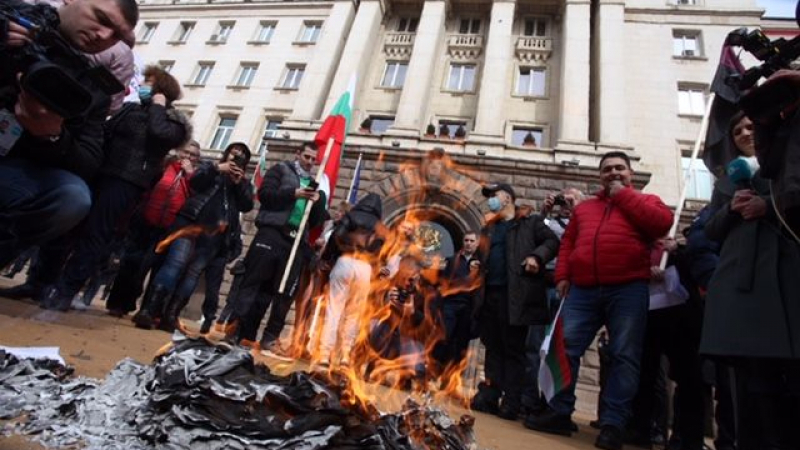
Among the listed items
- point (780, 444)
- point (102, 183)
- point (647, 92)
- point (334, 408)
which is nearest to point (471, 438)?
point (334, 408)

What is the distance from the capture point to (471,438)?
1866 mm

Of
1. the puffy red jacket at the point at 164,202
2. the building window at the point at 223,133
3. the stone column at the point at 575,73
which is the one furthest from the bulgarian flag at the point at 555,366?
the building window at the point at 223,133

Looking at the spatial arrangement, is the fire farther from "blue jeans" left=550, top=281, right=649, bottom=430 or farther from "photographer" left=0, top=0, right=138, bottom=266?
"blue jeans" left=550, top=281, right=649, bottom=430

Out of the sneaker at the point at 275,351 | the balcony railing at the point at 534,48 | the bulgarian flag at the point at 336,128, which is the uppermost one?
the balcony railing at the point at 534,48

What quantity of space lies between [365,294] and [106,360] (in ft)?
8.42

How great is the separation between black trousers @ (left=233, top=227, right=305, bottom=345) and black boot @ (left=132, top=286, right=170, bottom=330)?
2.60 feet

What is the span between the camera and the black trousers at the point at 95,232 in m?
3.26

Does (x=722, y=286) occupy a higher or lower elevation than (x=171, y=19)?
lower

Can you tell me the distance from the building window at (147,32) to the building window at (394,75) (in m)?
15.1

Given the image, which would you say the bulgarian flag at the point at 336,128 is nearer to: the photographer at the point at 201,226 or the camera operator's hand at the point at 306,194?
the photographer at the point at 201,226

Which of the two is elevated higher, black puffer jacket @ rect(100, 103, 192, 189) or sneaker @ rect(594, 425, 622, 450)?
black puffer jacket @ rect(100, 103, 192, 189)

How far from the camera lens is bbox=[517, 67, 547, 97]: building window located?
14.9 meters

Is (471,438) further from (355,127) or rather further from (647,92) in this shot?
(647,92)

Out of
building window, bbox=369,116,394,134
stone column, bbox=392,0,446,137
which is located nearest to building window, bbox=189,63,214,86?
building window, bbox=369,116,394,134
